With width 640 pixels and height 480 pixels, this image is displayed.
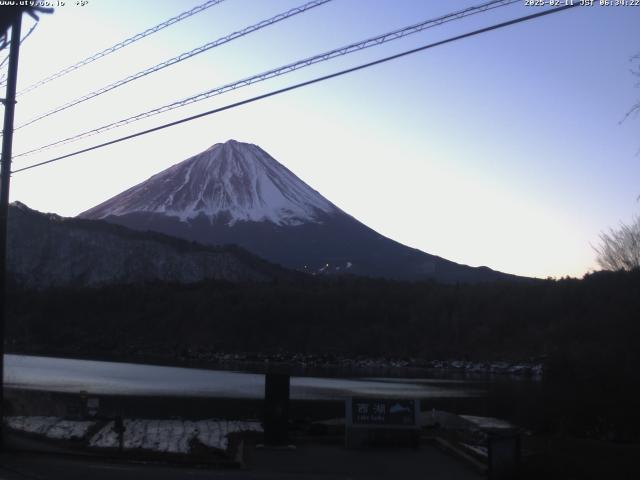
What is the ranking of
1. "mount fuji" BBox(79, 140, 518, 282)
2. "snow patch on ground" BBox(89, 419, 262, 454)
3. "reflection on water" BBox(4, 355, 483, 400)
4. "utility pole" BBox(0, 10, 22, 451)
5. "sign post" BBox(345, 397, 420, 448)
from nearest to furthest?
"utility pole" BBox(0, 10, 22, 451)
"sign post" BBox(345, 397, 420, 448)
"snow patch on ground" BBox(89, 419, 262, 454)
"reflection on water" BBox(4, 355, 483, 400)
"mount fuji" BBox(79, 140, 518, 282)

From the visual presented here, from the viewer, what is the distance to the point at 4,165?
661 inches

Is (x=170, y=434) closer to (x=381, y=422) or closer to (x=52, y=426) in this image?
(x=52, y=426)

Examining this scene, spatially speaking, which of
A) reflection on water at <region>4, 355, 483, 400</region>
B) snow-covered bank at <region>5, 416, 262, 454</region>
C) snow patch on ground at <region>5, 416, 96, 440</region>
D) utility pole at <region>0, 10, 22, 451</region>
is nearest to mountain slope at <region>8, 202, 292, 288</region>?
reflection on water at <region>4, 355, 483, 400</region>

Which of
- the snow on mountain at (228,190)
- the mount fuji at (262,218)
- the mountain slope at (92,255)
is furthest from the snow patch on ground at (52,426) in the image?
the snow on mountain at (228,190)

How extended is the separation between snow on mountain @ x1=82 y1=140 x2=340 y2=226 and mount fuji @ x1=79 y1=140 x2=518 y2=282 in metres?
0.21

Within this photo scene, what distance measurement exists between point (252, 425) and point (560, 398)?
21.5 metres

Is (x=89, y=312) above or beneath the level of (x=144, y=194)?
beneath

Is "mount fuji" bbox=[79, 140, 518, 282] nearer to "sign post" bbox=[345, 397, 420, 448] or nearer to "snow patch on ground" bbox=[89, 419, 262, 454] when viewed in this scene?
"snow patch on ground" bbox=[89, 419, 262, 454]

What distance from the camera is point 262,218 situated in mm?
182125

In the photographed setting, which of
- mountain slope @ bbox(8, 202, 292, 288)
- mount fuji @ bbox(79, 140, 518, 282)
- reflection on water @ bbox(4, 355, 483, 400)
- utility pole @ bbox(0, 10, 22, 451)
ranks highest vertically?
mount fuji @ bbox(79, 140, 518, 282)

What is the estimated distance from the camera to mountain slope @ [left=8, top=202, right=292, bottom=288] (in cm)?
11662

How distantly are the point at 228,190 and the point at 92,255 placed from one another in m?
66.6

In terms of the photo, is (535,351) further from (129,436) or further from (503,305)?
(129,436)

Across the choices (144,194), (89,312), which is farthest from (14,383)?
(144,194)
